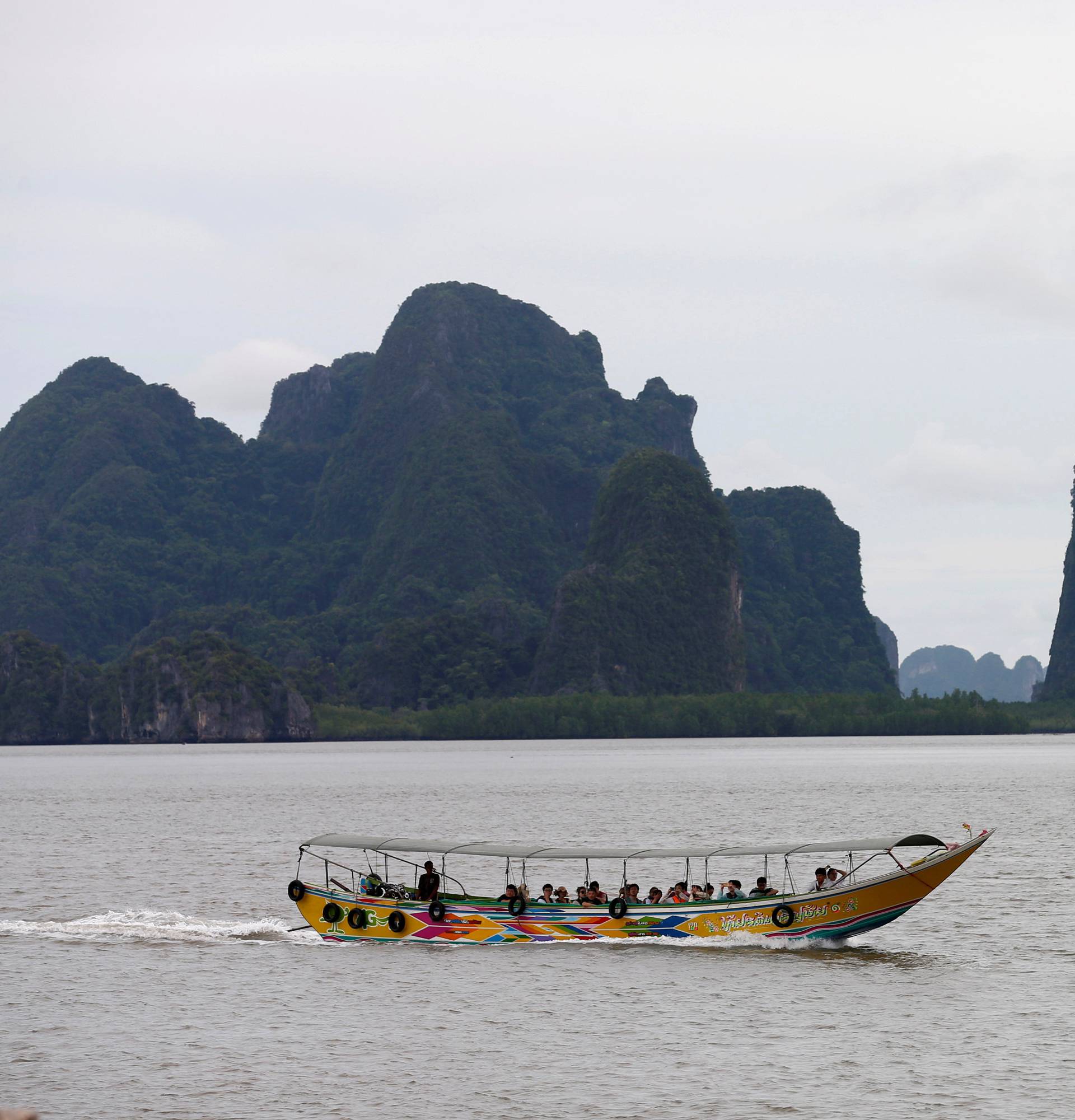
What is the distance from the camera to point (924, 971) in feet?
105

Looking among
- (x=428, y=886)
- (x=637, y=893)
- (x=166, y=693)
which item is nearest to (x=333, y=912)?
(x=428, y=886)

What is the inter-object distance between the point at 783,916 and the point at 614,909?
3.81 meters

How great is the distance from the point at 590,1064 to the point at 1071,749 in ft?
513

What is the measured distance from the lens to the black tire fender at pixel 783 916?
34000 millimetres

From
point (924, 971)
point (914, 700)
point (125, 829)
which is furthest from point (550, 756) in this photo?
point (924, 971)

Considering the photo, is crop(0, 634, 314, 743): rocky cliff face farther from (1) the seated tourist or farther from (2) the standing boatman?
(1) the seated tourist

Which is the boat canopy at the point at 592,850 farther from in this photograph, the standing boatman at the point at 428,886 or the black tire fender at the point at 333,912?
the black tire fender at the point at 333,912

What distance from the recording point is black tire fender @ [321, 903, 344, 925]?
36.3 metres

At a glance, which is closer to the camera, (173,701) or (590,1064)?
(590,1064)

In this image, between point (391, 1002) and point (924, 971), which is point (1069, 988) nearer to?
point (924, 971)

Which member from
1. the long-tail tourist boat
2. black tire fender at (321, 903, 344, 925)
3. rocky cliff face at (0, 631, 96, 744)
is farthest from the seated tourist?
rocky cliff face at (0, 631, 96, 744)

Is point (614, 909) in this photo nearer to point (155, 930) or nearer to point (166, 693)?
point (155, 930)

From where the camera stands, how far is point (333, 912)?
3634 cm

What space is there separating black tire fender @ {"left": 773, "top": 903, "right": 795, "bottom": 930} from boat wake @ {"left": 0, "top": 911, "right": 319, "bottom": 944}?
11.5m
